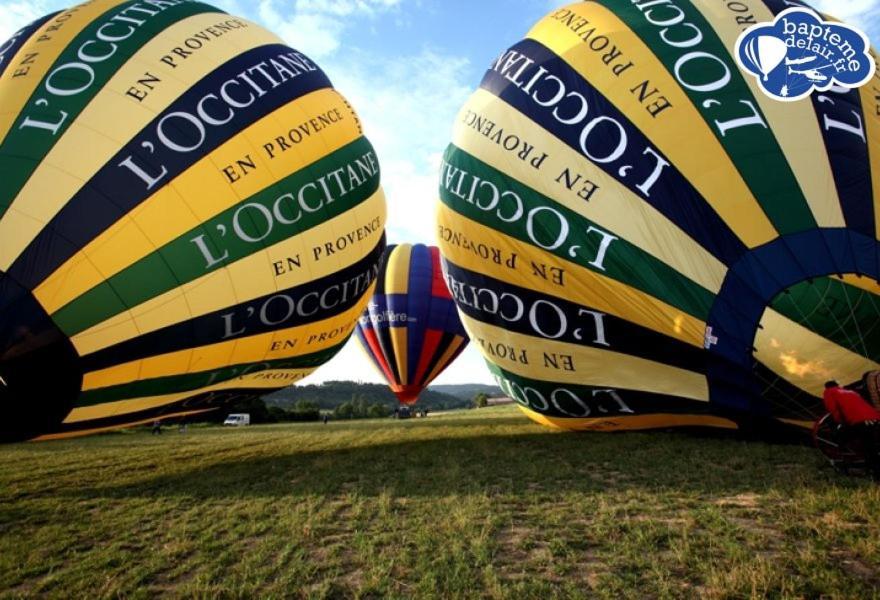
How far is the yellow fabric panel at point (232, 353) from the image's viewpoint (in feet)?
21.1

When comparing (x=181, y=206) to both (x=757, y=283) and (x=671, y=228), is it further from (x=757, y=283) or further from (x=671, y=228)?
(x=757, y=283)

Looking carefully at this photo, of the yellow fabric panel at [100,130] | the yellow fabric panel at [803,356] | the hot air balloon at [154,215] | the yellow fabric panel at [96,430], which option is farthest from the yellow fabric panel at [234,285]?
the yellow fabric panel at [803,356]

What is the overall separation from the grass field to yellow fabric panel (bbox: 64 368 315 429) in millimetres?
1091

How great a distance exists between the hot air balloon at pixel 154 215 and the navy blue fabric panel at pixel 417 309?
35.1ft

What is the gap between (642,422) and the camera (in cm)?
754

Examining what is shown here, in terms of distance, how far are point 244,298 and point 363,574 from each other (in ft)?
14.9

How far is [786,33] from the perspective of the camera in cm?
732

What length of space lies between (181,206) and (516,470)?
18.1 feet

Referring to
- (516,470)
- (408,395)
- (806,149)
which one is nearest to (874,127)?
(806,149)

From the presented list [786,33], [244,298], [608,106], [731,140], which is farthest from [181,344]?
[786,33]

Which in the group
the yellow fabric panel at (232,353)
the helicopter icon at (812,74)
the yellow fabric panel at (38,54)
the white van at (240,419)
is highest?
the yellow fabric panel at (38,54)

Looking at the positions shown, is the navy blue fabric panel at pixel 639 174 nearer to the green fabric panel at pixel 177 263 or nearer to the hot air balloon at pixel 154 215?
the hot air balloon at pixel 154 215

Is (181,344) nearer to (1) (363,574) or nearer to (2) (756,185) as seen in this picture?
(1) (363,574)

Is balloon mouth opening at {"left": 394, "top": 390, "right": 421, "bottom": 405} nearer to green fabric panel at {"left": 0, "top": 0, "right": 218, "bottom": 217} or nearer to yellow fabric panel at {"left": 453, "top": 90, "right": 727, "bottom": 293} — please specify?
yellow fabric panel at {"left": 453, "top": 90, "right": 727, "bottom": 293}
